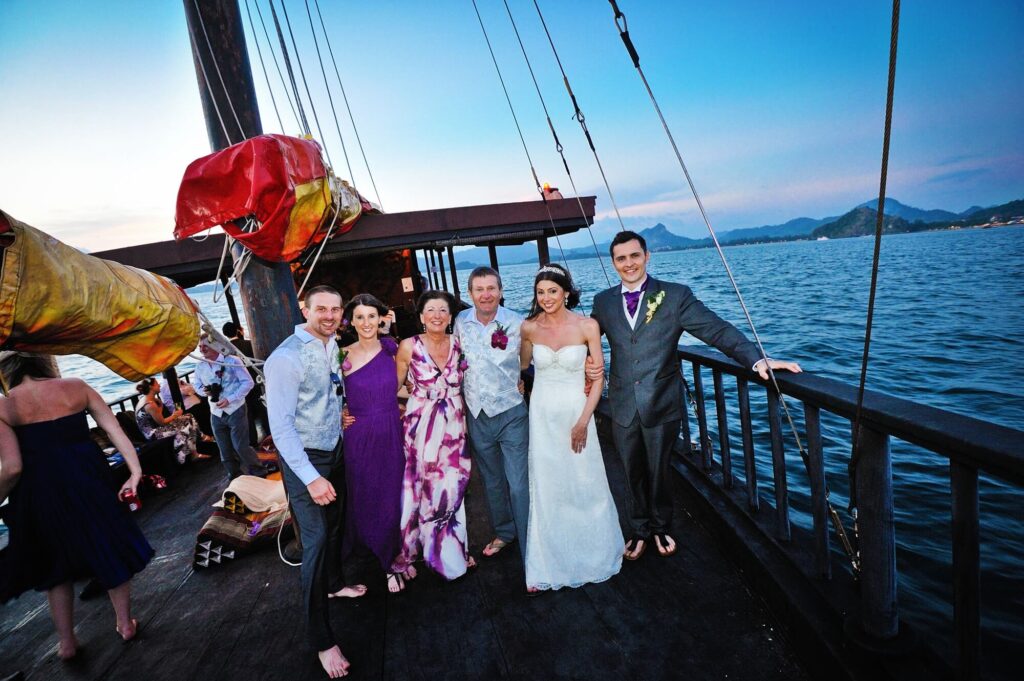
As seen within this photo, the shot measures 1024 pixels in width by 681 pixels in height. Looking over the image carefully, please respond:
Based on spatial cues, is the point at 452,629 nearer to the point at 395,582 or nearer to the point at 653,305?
the point at 395,582

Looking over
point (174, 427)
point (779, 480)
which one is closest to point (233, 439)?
point (174, 427)

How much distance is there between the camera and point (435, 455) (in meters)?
2.98

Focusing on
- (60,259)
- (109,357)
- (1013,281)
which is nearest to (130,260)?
(109,357)

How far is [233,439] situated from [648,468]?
185 inches

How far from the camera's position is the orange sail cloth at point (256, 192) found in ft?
8.96

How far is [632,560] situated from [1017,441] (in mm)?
2117

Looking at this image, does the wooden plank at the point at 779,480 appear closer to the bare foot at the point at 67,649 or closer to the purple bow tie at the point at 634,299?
the purple bow tie at the point at 634,299

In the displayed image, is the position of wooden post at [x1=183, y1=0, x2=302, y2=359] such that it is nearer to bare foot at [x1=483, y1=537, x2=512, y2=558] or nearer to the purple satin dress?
the purple satin dress

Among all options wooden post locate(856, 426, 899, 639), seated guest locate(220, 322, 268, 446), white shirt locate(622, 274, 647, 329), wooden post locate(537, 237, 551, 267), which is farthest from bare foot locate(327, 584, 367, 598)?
seated guest locate(220, 322, 268, 446)

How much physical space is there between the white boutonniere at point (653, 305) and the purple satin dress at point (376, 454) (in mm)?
1640

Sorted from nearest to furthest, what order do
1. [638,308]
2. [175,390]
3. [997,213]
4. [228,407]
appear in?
[638,308] < [228,407] < [175,390] < [997,213]

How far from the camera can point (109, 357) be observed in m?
1.82

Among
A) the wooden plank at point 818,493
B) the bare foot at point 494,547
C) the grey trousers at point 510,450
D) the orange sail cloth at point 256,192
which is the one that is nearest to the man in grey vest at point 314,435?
the orange sail cloth at point 256,192

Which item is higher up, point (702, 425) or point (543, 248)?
point (543, 248)
